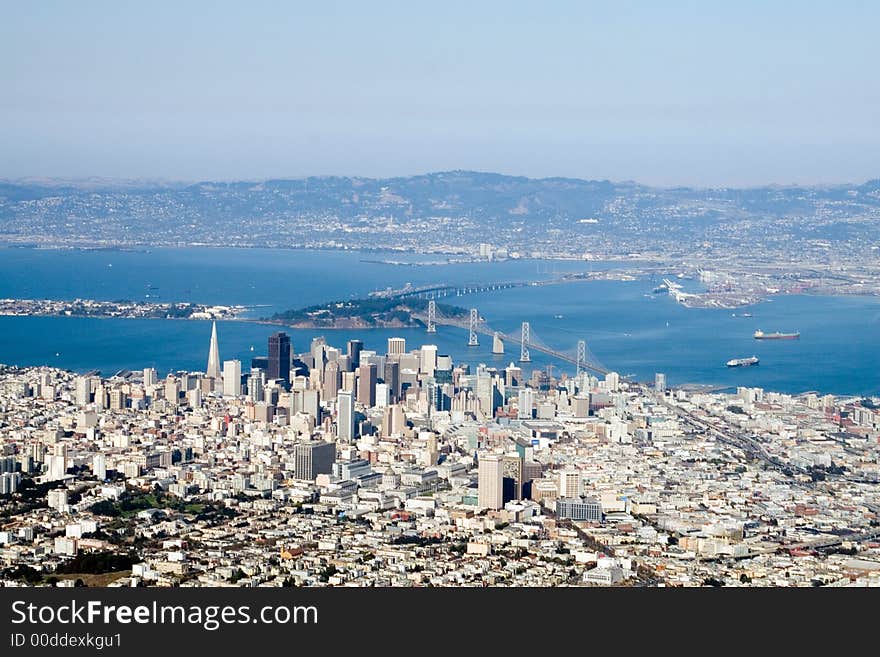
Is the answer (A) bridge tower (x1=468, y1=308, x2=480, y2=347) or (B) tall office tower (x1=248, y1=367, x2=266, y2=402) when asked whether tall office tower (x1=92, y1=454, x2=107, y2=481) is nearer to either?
(B) tall office tower (x1=248, y1=367, x2=266, y2=402)

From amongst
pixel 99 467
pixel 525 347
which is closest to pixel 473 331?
pixel 525 347

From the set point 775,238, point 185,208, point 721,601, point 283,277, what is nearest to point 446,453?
point 721,601

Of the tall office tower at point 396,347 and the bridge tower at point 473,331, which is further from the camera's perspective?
the bridge tower at point 473,331

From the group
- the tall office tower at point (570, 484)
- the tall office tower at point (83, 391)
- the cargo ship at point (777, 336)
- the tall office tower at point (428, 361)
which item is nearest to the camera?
the tall office tower at point (570, 484)

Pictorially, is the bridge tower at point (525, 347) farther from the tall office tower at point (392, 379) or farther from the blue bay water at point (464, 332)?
the tall office tower at point (392, 379)

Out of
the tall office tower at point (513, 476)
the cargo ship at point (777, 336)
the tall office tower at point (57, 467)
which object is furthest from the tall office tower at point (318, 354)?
the cargo ship at point (777, 336)

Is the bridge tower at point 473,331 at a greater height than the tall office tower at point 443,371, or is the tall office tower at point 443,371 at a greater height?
the tall office tower at point 443,371

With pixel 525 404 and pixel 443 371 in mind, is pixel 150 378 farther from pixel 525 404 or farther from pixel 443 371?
pixel 525 404

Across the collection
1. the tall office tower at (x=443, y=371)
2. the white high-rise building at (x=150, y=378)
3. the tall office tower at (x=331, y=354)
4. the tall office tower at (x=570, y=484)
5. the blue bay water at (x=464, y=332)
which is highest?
the tall office tower at (x=570, y=484)
